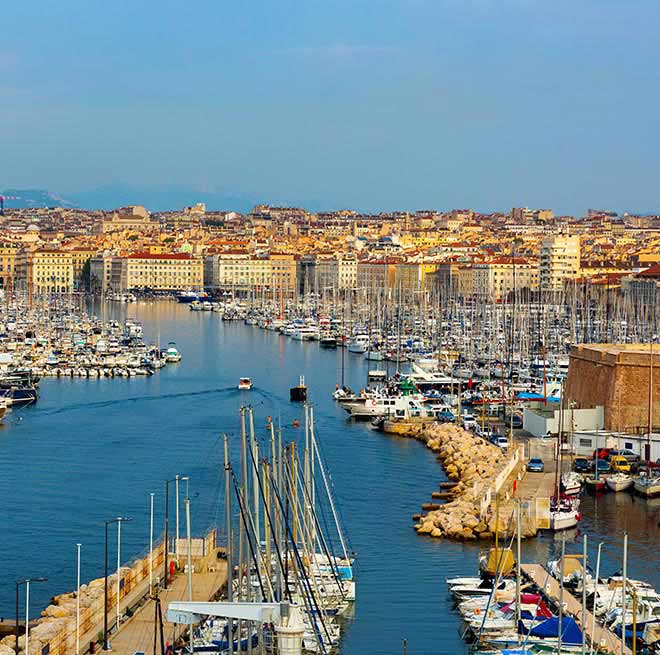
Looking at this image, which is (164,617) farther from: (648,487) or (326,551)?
(648,487)

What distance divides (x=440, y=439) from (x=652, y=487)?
4272 mm

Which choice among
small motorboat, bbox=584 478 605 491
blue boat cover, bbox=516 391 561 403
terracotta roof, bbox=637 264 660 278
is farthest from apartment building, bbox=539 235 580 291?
small motorboat, bbox=584 478 605 491

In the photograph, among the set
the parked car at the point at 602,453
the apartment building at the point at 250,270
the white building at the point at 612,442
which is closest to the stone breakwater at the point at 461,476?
the white building at the point at 612,442

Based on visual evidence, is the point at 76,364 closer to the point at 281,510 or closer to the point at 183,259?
the point at 281,510

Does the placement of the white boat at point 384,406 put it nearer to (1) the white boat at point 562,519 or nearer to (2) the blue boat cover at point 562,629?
(1) the white boat at point 562,519

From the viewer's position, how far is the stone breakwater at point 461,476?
14.1m

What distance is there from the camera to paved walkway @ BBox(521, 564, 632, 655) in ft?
33.2

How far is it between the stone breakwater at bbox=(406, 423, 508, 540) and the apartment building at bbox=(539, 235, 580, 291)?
36497 mm

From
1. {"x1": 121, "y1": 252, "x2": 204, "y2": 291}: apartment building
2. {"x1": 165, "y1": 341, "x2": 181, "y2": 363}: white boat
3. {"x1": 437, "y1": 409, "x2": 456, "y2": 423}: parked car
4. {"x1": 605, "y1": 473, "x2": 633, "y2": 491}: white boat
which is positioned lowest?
{"x1": 605, "y1": 473, "x2": 633, "y2": 491}: white boat

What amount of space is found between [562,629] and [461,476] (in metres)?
7.14

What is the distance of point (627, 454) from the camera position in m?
17.6

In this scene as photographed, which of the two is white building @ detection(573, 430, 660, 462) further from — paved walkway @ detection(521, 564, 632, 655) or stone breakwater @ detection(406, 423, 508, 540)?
paved walkway @ detection(521, 564, 632, 655)

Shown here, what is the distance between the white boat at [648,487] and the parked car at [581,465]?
0.85 meters

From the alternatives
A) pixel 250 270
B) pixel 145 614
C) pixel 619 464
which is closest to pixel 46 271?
pixel 250 270
